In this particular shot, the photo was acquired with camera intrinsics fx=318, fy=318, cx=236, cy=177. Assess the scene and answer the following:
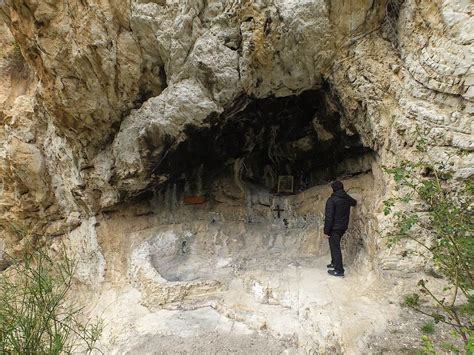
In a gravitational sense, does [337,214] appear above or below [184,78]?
below

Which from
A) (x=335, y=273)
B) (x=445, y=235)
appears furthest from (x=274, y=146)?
(x=445, y=235)

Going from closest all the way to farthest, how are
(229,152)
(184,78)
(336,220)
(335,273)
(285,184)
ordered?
(335,273)
(336,220)
(184,78)
(229,152)
(285,184)

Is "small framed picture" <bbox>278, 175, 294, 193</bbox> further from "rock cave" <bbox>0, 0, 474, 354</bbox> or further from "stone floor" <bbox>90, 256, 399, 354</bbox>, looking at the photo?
"stone floor" <bbox>90, 256, 399, 354</bbox>

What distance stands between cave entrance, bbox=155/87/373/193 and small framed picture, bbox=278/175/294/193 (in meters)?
0.08

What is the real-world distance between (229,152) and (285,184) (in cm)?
152

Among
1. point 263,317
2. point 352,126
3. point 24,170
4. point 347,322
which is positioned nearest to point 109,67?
point 24,170

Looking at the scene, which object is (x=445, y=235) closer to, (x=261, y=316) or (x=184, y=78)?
(x=261, y=316)

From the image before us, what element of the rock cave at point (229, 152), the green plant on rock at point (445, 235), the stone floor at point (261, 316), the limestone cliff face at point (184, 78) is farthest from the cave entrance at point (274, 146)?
the stone floor at point (261, 316)

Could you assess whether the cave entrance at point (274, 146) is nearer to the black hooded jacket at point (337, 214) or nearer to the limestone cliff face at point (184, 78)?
the limestone cliff face at point (184, 78)

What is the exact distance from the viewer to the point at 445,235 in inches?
99.0

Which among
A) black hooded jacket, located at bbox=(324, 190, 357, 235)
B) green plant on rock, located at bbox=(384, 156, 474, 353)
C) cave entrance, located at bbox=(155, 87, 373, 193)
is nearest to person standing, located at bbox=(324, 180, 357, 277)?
black hooded jacket, located at bbox=(324, 190, 357, 235)

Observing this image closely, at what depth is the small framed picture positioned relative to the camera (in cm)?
708

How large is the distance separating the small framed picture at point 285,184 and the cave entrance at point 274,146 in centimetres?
8

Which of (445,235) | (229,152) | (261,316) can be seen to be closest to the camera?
(445,235)
